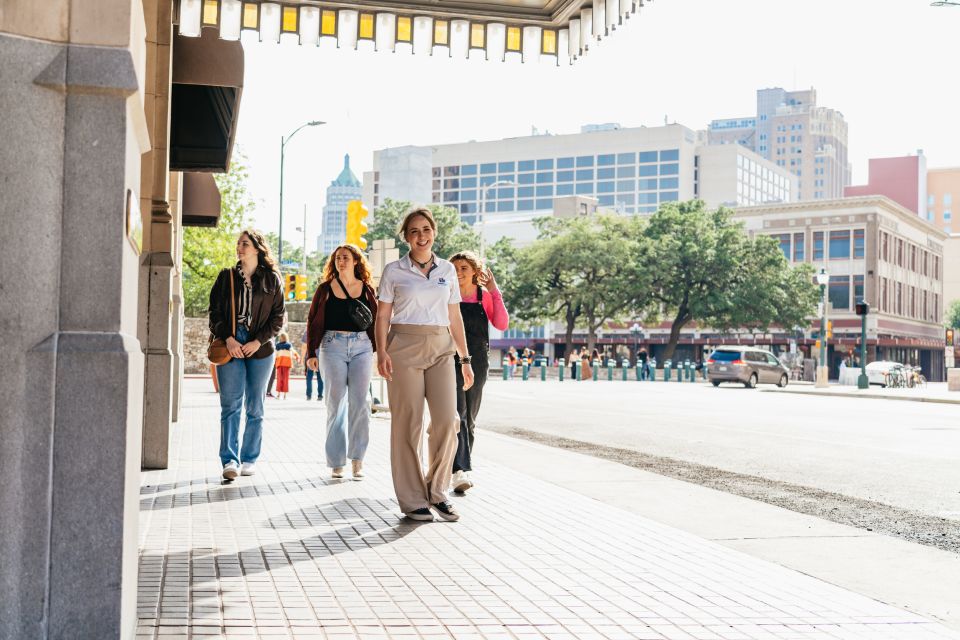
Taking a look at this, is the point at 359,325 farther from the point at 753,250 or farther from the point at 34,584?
the point at 753,250

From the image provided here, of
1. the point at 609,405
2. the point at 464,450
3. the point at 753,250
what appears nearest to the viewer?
the point at 464,450

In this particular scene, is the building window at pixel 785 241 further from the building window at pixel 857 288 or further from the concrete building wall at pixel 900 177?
the concrete building wall at pixel 900 177

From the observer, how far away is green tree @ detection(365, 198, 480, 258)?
78.0 meters

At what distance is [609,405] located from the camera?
25.3 metres

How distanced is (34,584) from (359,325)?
19.4 ft

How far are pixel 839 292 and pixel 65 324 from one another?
257 feet

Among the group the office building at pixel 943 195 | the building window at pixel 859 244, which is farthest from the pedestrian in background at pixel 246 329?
the office building at pixel 943 195

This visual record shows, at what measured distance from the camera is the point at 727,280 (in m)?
65.3

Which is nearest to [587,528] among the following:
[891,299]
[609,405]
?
[609,405]

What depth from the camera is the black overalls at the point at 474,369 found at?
339 inches

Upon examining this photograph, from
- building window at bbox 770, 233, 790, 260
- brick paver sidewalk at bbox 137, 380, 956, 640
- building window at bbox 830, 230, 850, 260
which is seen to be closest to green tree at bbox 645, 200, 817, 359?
building window at bbox 830, 230, 850, 260

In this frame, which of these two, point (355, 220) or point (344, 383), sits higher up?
point (355, 220)

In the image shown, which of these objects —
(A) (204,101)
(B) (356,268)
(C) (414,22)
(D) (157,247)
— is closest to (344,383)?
(B) (356,268)

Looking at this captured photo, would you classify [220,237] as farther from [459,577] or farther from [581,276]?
[459,577]
